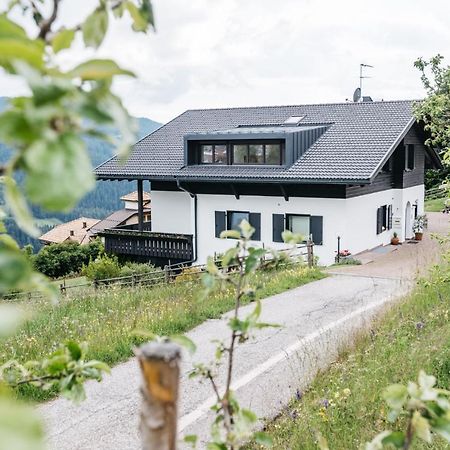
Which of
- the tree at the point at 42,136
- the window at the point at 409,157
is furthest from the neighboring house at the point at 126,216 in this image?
the tree at the point at 42,136

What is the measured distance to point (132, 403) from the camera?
691cm

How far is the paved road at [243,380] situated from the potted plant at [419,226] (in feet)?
42.0

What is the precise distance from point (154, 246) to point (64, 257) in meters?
6.23

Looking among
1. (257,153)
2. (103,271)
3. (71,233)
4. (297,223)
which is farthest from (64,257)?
(71,233)

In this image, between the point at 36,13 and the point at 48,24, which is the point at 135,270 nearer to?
the point at 36,13

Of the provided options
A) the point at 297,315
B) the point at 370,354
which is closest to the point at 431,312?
the point at 370,354

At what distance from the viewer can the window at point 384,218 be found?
73.2 feet

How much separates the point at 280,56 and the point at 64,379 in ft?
140

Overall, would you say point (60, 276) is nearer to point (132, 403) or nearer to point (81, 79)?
point (132, 403)

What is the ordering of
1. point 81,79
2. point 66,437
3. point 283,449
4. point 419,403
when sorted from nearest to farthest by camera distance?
point 81,79 < point 419,403 < point 283,449 < point 66,437

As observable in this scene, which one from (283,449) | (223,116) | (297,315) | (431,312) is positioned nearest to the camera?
(283,449)

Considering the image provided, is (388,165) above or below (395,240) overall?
above

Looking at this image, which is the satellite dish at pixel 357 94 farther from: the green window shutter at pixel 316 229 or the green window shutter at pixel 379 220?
the green window shutter at pixel 316 229

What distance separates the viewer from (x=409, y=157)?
80.9 ft
